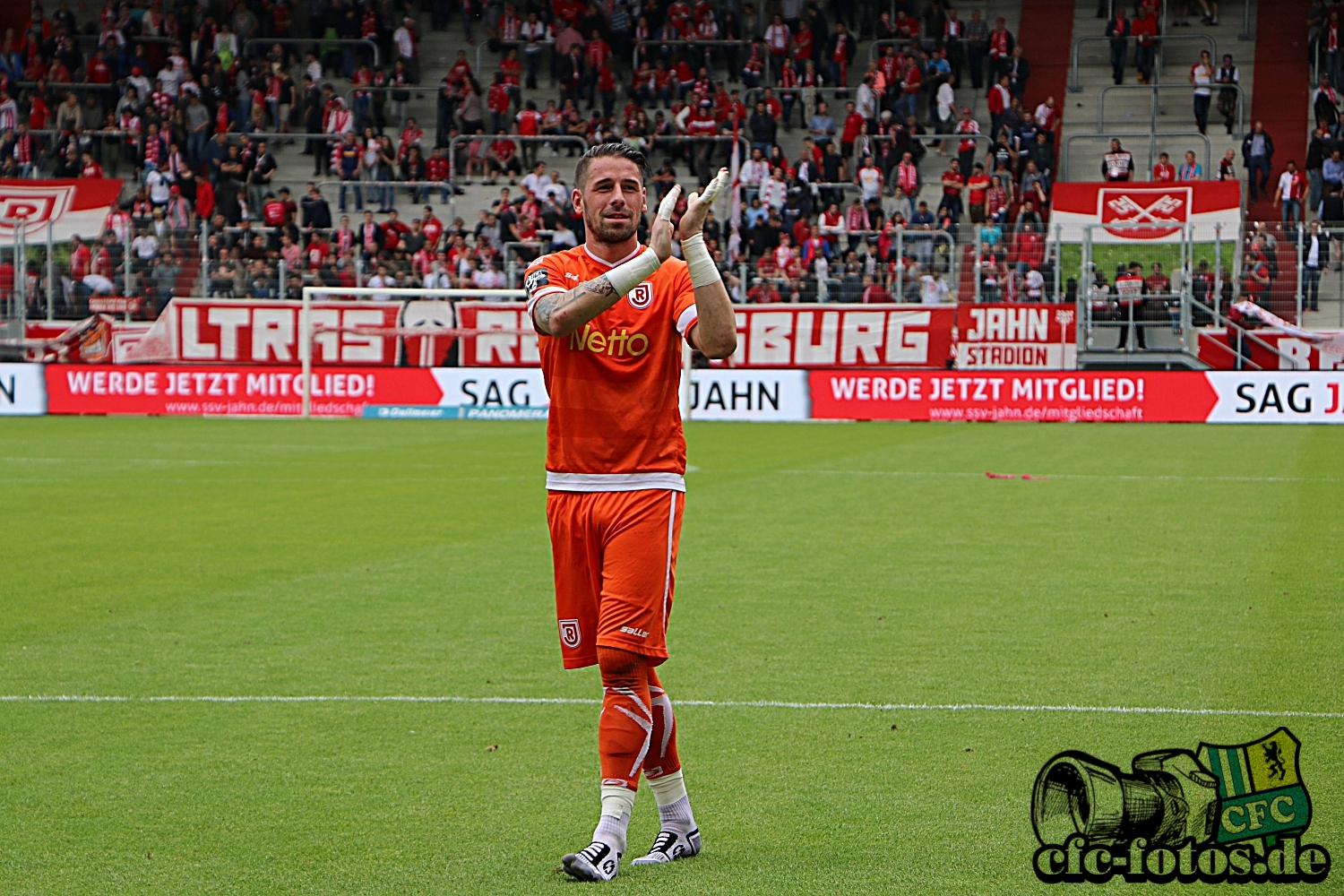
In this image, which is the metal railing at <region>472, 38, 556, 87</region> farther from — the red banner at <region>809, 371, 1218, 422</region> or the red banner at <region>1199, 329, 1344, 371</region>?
the red banner at <region>1199, 329, 1344, 371</region>

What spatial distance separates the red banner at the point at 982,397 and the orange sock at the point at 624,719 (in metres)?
23.0

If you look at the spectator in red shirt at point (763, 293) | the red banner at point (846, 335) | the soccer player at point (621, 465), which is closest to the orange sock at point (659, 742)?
the soccer player at point (621, 465)

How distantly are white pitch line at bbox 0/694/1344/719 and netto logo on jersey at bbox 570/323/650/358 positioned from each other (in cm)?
259

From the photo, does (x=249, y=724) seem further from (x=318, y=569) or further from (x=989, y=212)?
(x=989, y=212)

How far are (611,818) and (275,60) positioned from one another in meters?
38.5

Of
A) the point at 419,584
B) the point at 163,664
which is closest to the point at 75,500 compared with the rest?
the point at 419,584

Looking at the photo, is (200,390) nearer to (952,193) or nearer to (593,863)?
(952,193)

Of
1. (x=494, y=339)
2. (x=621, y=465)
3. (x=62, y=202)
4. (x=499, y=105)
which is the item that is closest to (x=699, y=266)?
→ (x=621, y=465)

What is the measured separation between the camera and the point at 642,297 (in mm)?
5012

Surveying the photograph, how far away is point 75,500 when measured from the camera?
1562 cm

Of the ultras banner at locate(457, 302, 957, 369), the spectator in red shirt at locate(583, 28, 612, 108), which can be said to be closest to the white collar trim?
the ultras banner at locate(457, 302, 957, 369)

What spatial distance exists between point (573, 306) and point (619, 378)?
0.35 m

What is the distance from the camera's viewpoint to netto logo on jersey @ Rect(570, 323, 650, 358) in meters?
5.01

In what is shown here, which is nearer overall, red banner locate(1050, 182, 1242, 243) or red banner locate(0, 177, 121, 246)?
red banner locate(1050, 182, 1242, 243)
